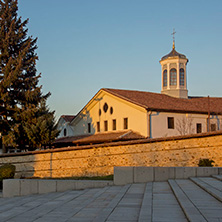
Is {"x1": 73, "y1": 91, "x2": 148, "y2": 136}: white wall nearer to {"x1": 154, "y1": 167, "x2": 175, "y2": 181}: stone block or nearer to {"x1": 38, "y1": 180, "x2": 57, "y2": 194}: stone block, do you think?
{"x1": 38, "y1": 180, "x2": 57, "y2": 194}: stone block

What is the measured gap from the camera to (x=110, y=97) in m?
32.9

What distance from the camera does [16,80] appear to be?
2841 centimetres

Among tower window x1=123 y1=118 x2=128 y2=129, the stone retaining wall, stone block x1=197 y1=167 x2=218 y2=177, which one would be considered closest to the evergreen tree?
the stone retaining wall

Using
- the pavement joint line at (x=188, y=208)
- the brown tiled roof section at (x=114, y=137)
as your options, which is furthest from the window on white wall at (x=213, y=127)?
the pavement joint line at (x=188, y=208)

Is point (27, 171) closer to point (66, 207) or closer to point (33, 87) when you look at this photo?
point (33, 87)

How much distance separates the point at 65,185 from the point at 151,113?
55.8 ft

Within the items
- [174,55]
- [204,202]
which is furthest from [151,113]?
[204,202]

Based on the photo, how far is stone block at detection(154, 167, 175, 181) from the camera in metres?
11.2

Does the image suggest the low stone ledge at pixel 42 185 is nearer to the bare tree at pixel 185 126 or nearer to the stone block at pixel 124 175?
the stone block at pixel 124 175

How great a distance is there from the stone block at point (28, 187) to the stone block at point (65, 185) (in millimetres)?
1097

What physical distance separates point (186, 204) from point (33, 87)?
24.9 meters

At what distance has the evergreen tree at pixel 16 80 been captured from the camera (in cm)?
2730

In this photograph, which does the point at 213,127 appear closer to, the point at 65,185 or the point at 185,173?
the point at 185,173

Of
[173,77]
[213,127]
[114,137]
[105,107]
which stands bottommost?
[114,137]
